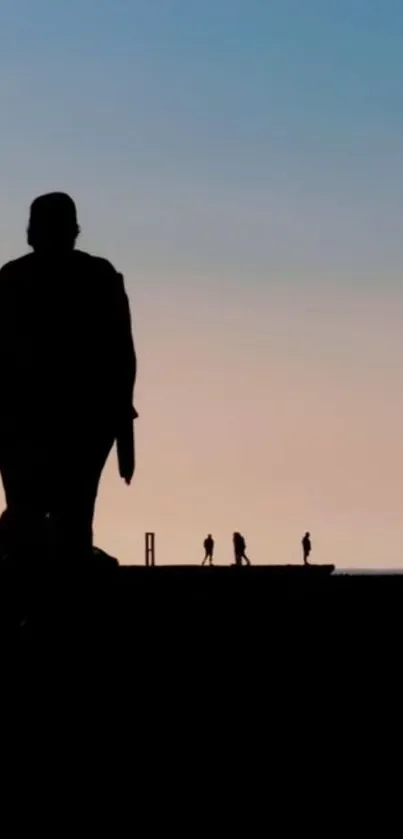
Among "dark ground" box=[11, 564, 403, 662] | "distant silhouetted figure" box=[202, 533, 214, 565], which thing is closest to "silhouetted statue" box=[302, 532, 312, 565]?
"distant silhouetted figure" box=[202, 533, 214, 565]

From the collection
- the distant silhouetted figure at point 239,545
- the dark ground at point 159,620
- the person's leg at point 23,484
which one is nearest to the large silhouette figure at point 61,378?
the person's leg at point 23,484

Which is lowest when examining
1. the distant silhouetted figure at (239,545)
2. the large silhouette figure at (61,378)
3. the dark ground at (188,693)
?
the dark ground at (188,693)

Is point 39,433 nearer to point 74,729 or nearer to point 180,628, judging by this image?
point 180,628

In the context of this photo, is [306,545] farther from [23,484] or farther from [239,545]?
[23,484]

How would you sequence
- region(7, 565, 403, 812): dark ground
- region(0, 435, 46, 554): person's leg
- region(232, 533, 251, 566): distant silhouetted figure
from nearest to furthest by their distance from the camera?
region(7, 565, 403, 812): dark ground → region(0, 435, 46, 554): person's leg → region(232, 533, 251, 566): distant silhouetted figure

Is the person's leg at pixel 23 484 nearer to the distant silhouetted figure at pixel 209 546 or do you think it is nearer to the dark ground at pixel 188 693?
the dark ground at pixel 188 693

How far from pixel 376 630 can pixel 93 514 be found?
1.59 metres

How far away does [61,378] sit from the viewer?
10023 millimetres

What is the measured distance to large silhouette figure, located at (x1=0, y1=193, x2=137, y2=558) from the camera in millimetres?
9844

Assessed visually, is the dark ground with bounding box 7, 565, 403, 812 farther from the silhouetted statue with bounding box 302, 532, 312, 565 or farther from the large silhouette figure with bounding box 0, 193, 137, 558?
the silhouetted statue with bounding box 302, 532, 312, 565

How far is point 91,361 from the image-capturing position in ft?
33.3

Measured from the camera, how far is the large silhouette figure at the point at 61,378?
9.84 meters

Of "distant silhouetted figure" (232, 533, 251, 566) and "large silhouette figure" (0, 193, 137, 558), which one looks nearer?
"large silhouette figure" (0, 193, 137, 558)

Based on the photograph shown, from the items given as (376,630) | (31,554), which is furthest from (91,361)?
(376,630)
